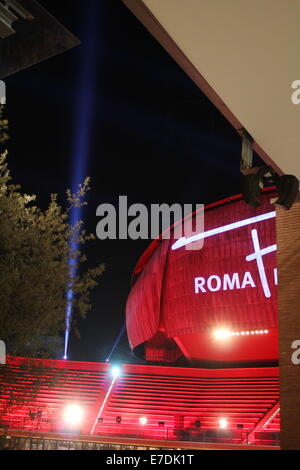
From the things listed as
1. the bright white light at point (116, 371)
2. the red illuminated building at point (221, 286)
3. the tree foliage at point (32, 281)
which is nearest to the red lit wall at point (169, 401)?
the bright white light at point (116, 371)

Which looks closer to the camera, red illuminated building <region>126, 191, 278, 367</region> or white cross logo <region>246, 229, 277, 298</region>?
white cross logo <region>246, 229, 277, 298</region>

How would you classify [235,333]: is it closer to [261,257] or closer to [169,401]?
[261,257]

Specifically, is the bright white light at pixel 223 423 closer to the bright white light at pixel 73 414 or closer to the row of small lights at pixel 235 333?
the row of small lights at pixel 235 333

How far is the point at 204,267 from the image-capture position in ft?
85.1

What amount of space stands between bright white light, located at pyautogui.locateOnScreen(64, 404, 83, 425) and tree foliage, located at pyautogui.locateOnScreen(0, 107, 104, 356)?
22.2 metres

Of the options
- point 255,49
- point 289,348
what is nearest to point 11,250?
point 255,49

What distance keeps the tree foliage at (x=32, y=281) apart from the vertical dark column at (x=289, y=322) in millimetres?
2820

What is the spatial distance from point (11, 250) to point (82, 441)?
649 inches

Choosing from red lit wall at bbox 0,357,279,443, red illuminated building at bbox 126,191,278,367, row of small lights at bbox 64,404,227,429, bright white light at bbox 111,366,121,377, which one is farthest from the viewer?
bright white light at bbox 111,366,121,377

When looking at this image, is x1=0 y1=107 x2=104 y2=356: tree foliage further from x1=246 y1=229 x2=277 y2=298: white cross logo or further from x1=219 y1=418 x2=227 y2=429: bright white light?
x1=219 y1=418 x2=227 y2=429: bright white light

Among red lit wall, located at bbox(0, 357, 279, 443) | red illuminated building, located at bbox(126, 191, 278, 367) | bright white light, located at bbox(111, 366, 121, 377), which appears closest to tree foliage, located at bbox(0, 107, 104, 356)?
red lit wall, located at bbox(0, 357, 279, 443)

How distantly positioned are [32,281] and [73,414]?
24.8m

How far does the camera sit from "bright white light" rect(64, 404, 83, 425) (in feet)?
90.1
